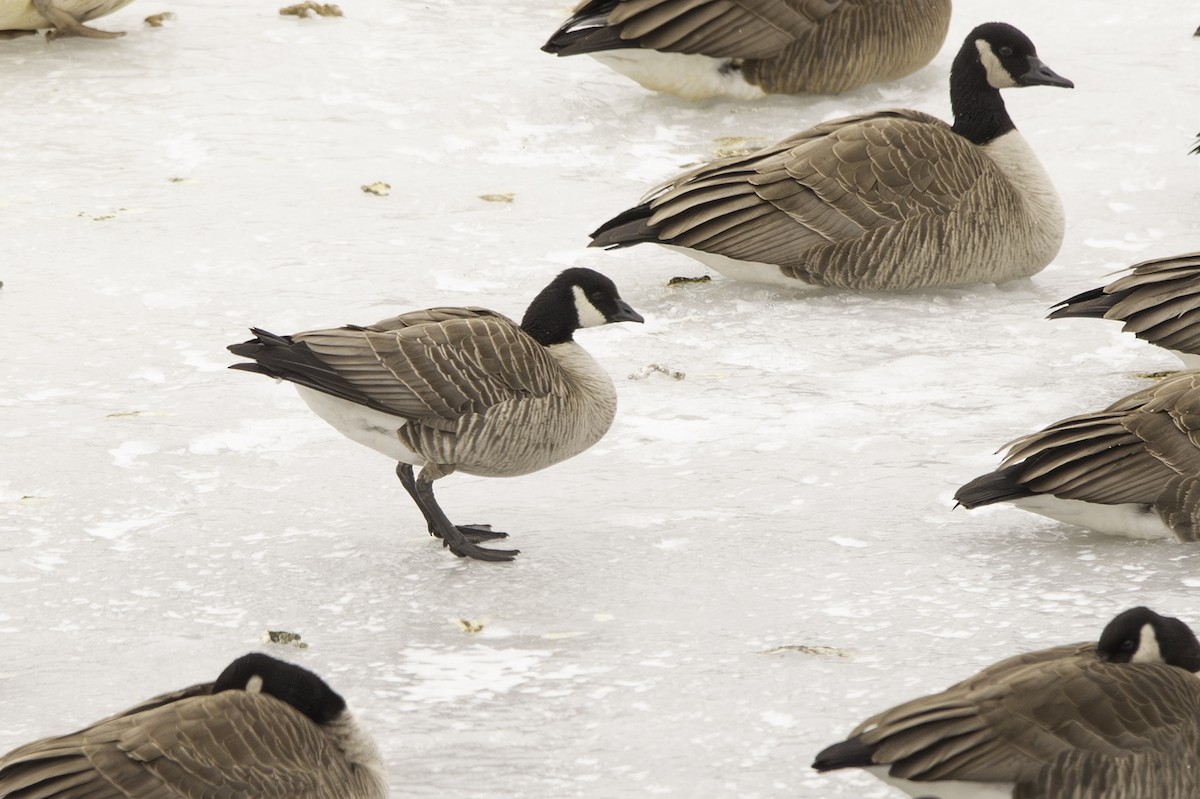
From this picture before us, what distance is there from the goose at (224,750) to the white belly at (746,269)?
3.90m

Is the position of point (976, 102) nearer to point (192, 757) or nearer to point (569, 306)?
point (569, 306)

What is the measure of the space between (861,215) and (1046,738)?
4.08 metres

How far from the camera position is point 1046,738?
3.60 m

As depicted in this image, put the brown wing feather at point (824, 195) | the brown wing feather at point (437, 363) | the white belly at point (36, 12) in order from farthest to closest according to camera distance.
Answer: the white belly at point (36, 12) → the brown wing feather at point (824, 195) → the brown wing feather at point (437, 363)

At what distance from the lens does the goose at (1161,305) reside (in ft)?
19.7

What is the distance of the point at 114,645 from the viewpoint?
4.70m

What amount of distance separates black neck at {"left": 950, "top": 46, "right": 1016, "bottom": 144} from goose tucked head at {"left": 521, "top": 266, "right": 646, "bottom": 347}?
2.77m

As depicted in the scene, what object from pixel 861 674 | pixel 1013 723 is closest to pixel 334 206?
pixel 861 674

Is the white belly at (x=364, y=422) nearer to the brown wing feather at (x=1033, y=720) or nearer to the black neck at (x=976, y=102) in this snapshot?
the brown wing feather at (x=1033, y=720)

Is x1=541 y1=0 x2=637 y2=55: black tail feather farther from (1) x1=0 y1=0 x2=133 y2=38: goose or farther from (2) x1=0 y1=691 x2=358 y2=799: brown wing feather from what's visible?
(2) x1=0 y1=691 x2=358 y2=799: brown wing feather

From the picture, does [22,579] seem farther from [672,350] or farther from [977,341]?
[977,341]

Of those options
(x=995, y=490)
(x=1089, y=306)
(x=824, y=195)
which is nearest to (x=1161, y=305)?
(x=1089, y=306)

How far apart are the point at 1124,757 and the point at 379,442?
254 cm

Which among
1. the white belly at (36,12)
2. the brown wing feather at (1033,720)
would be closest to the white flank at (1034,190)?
the brown wing feather at (1033,720)
